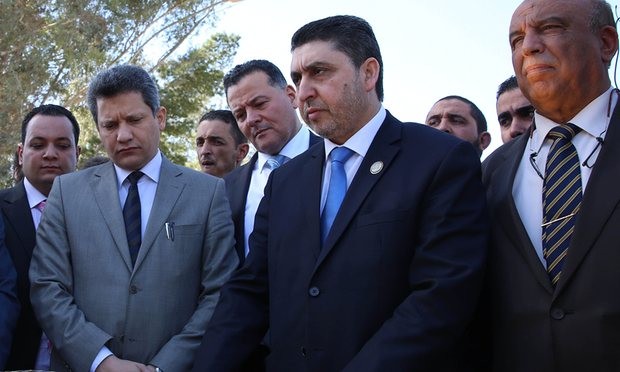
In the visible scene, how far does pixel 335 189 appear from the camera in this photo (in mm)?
3303

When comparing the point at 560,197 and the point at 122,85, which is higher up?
the point at 122,85

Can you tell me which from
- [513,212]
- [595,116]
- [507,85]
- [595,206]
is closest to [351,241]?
[513,212]

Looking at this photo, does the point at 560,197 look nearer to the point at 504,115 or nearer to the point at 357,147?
the point at 357,147

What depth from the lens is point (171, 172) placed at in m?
4.23

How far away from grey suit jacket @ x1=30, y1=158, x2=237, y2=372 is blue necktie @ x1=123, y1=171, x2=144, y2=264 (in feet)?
0.16

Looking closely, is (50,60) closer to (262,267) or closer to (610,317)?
(262,267)

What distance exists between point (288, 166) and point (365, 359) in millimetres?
1177

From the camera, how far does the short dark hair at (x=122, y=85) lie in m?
4.22

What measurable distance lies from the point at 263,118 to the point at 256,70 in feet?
1.26

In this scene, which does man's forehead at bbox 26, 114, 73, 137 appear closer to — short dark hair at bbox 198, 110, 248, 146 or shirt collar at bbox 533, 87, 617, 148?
short dark hair at bbox 198, 110, 248, 146

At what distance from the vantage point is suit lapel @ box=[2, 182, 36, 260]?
4.47 metres

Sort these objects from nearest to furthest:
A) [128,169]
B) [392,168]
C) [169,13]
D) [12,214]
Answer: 1. [392,168]
2. [128,169]
3. [12,214]
4. [169,13]

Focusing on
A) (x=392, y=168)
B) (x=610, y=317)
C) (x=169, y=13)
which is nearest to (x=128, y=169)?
(x=392, y=168)

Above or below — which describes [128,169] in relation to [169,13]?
below
